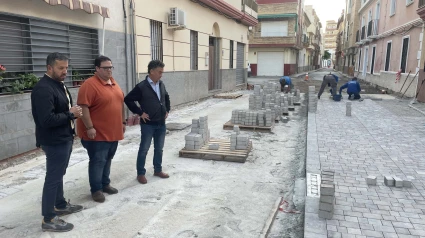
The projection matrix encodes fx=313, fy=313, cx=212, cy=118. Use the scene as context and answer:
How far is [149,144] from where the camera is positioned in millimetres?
4641

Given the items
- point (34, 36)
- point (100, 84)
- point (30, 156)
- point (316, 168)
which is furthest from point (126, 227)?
point (34, 36)

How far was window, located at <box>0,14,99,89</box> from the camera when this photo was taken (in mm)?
5742

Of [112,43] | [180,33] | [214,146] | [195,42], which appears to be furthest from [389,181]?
[195,42]

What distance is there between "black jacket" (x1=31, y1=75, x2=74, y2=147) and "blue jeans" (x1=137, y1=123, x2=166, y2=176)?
4.36 ft

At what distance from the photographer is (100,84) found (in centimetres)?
380

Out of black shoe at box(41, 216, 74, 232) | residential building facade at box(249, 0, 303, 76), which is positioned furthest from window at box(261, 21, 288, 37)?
black shoe at box(41, 216, 74, 232)

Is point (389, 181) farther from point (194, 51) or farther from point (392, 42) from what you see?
point (392, 42)

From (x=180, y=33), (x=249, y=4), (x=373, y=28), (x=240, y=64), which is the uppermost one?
(x=249, y=4)

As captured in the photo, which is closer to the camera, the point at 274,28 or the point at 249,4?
the point at 249,4

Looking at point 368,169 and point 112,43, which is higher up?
point 112,43

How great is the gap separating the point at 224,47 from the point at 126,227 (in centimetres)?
1463

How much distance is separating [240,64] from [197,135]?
15323 millimetres

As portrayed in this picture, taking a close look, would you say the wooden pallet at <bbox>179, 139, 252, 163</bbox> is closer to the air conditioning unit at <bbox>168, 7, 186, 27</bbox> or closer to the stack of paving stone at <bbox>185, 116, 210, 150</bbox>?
the stack of paving stone at <bbox>185, 116, 210, 150</bbox>

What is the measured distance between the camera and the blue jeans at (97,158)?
3.86m
